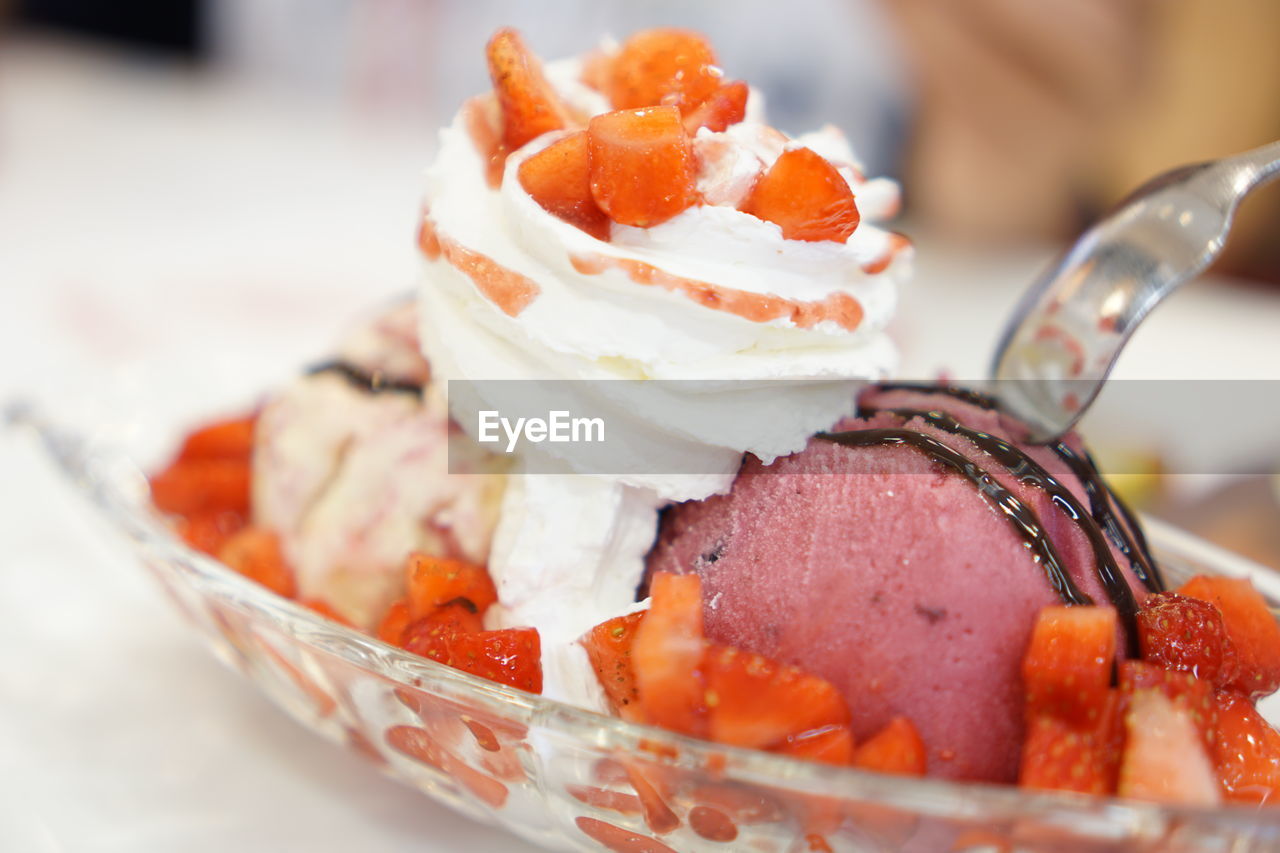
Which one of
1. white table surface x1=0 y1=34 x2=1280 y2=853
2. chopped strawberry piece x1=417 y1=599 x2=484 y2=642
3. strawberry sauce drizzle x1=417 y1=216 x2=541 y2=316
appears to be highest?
strawberry sauce drizzle x1=417 y1=216 x2=541 y2=316

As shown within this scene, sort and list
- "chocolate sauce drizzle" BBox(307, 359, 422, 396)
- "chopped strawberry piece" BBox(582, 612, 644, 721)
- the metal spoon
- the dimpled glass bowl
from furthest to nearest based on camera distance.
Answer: "chocolate sauce drizzle" BBox(307, 359, 422, 396) < the metal spoon < "chopped strawberry piece" BBox(582, 612, 644, 721) < the dimpled glass bowl

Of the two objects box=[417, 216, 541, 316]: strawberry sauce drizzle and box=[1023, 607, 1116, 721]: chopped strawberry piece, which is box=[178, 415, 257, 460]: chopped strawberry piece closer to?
box=[417, 216, 541, 316]: strawberry sauce drizzle

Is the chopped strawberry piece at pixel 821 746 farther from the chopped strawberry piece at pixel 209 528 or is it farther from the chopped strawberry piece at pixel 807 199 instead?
the chopped strawberry piece at pixel 209 528

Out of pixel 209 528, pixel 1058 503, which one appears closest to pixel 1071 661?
pixel 1058 503

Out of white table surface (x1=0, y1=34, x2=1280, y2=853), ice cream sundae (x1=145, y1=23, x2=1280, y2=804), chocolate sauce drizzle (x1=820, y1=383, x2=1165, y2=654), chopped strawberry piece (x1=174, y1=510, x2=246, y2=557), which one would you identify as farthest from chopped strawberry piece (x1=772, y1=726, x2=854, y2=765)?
chopped strawberry piece (x1=174, y1=510, x2=246, y2=557)

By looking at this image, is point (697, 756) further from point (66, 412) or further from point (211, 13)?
point (211, 13)
